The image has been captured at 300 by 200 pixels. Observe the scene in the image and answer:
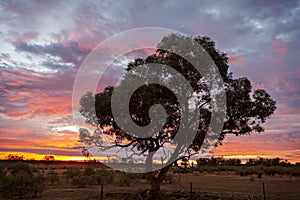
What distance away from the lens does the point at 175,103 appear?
21.2 m

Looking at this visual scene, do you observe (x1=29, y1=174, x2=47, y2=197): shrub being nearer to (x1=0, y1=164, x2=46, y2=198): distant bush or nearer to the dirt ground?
(x1=0, y1=164, x2=46, y2=198): distant bush

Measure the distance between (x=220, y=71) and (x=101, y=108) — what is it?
8.85m

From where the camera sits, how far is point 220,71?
21.3m

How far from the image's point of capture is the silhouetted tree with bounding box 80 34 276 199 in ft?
67.5

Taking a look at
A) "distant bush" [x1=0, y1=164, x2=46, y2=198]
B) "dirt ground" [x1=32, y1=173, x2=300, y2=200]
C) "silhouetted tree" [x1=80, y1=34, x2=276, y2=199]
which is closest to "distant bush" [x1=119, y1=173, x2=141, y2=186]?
"dirt ground" [x1=32, y1=173, x2=300, y2=200]

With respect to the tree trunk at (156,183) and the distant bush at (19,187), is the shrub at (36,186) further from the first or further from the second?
the tree trunk at (156,183)

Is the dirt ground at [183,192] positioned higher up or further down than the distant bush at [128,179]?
further down

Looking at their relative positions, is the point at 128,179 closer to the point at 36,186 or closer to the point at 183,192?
the point at 183,192

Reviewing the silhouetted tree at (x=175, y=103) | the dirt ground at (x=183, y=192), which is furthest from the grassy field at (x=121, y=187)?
the silhouetted tree at (x=175, y=103)

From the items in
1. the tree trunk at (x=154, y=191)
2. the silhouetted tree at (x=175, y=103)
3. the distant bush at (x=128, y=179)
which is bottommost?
the distant bush at (x=128, y=179)

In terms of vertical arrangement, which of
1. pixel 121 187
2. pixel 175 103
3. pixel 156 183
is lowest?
pixel 121 187

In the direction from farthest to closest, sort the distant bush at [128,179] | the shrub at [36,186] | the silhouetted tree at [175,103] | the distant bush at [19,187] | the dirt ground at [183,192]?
the distant bush at [128,179] → the shrub at [36,186] → the distant bush at [19,187] → the dirt ground at [183,192] → the silhouetted tree at [175,103]

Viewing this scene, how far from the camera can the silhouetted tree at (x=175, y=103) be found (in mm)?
20578

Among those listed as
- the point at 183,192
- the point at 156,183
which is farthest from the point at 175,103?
the point at 183,192
